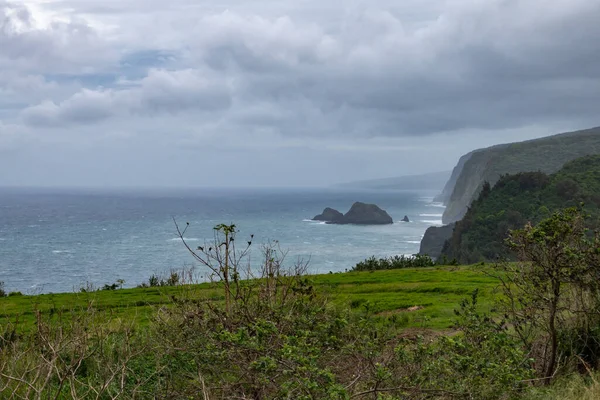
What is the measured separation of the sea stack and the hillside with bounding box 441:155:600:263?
261 feet

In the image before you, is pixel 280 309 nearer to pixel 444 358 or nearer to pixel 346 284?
pixel 444 358

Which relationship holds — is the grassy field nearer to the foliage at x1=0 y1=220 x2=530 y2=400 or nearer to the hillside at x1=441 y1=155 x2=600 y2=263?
the foliage at x1=0 y1=220 x2=530 y2=400

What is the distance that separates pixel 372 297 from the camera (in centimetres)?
2022

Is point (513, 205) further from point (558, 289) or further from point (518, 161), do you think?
point (518, 161)

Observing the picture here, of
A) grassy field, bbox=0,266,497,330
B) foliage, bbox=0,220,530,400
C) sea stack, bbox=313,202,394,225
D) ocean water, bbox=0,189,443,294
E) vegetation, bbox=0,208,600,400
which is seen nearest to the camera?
foliage, bbox=0,220,530,400

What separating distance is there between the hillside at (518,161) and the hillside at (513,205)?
199ft

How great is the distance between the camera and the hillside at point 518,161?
14500cm

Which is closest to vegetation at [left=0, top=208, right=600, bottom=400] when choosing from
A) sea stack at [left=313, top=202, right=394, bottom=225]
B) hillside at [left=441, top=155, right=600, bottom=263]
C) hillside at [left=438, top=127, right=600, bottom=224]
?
hillside at [left=441, top=155, right=600, bottom=263]

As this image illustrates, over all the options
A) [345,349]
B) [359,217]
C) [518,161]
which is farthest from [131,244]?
[518,161]

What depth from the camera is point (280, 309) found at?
9195 mm

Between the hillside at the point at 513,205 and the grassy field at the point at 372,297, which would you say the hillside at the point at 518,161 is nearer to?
the hillside at the point at 513,205

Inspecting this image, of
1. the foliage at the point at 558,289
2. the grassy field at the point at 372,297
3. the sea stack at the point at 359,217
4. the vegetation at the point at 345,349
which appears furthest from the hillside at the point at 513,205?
the sea stack at the point at 359,217

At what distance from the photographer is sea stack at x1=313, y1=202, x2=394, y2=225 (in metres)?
160

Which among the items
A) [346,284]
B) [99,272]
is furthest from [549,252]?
[99,272]
